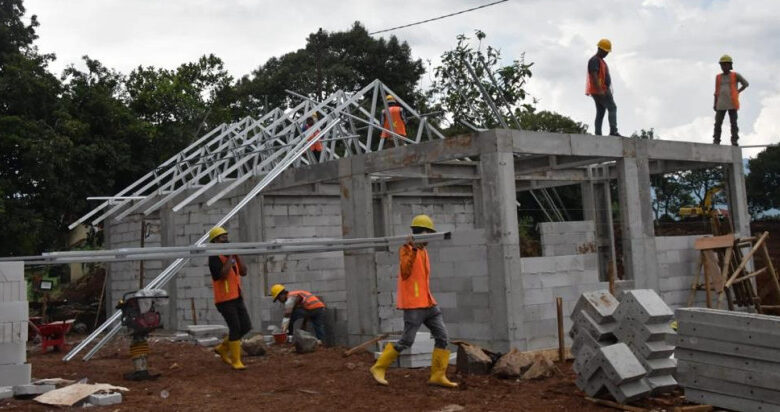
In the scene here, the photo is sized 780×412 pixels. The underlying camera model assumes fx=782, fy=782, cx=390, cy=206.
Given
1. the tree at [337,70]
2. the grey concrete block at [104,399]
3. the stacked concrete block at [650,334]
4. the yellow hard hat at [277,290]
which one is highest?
the tree at [337,70]

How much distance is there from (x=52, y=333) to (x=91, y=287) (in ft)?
29.1

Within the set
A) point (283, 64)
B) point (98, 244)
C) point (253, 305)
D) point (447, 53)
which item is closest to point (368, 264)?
point (253, 305)

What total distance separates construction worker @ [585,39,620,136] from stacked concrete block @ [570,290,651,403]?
421cm

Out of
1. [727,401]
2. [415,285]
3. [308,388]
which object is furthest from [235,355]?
[727,401]

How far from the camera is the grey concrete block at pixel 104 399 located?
23.6ft

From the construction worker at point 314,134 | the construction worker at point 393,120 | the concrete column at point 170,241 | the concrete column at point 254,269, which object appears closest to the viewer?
the concrete column at point 254,269

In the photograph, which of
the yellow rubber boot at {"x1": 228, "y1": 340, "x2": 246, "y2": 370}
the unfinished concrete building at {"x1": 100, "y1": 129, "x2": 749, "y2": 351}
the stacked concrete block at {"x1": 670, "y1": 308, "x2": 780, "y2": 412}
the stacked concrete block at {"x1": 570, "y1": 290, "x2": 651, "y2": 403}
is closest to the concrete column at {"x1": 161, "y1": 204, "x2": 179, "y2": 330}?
the unfinished concrete building at {"x1": 100, "y1": 129, "x2": 749, "y2": 351}

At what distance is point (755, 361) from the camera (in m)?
6.57

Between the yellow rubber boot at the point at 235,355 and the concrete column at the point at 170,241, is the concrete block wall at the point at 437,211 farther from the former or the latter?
the yellow rubber boot at the point at 235,355

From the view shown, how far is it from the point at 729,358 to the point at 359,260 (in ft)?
19.1

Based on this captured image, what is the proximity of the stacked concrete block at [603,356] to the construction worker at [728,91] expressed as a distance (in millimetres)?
6264

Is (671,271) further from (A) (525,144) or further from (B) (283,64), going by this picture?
(B) (283,64)

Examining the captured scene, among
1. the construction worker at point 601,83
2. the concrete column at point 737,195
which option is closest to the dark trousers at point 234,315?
the construction worker at point 601,83

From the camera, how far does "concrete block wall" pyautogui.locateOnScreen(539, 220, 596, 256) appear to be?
419 inches
